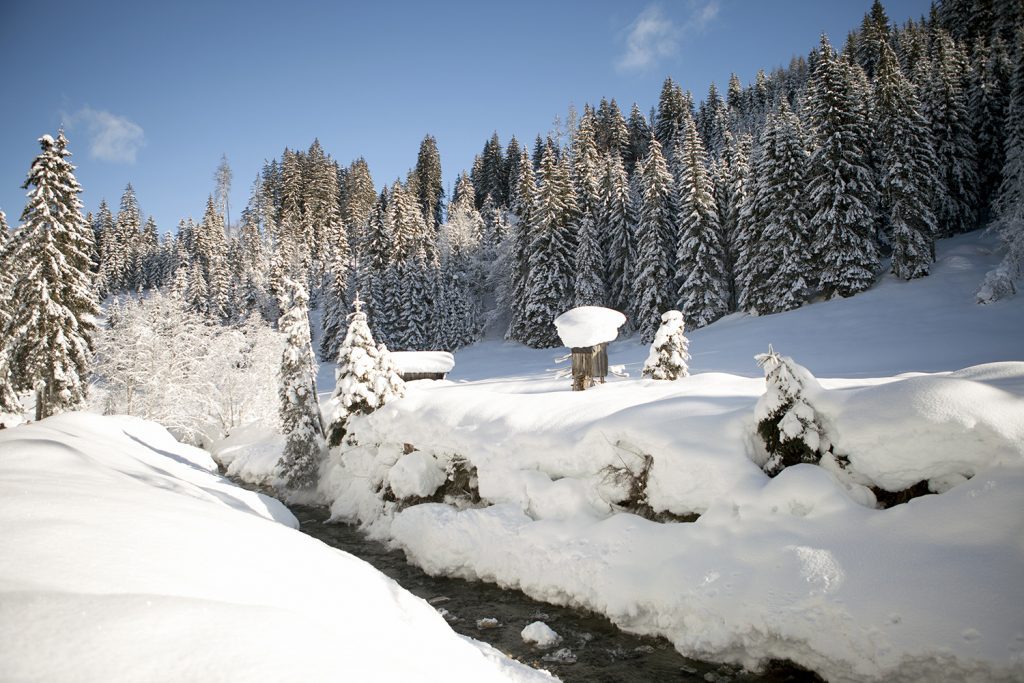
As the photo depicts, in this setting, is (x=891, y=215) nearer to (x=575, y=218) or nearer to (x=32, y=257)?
(x=575, y=218)

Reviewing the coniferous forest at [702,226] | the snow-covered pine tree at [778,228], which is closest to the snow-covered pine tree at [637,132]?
the coniferous forest at [702,226]

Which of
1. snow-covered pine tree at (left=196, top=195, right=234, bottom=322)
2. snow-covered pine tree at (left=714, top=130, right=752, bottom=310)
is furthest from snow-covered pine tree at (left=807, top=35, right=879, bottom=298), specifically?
snow-covered pine tree at (left=196, top=195, right=234, bottom=322)

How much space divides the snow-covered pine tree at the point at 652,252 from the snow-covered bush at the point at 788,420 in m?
29.5

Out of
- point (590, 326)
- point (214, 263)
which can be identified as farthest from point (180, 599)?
point (214, 263)

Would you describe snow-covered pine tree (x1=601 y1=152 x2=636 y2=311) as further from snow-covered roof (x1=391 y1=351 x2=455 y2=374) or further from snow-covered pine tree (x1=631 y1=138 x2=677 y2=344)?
snow-covered roof (x1=391 y1=351 x2=455 y2=374)

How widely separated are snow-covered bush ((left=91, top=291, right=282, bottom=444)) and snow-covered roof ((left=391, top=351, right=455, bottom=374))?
8157mm

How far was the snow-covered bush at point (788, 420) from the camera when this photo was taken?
7.94 metres

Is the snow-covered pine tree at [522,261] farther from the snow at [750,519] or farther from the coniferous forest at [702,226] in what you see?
the snow at [750,519]

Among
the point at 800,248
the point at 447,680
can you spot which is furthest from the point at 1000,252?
the point at 447,680

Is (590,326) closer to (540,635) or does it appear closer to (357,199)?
(540,635)

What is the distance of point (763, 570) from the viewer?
6871mm

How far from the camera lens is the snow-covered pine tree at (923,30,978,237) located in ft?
123

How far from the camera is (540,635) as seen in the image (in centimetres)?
801

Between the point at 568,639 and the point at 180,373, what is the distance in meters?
29.3
